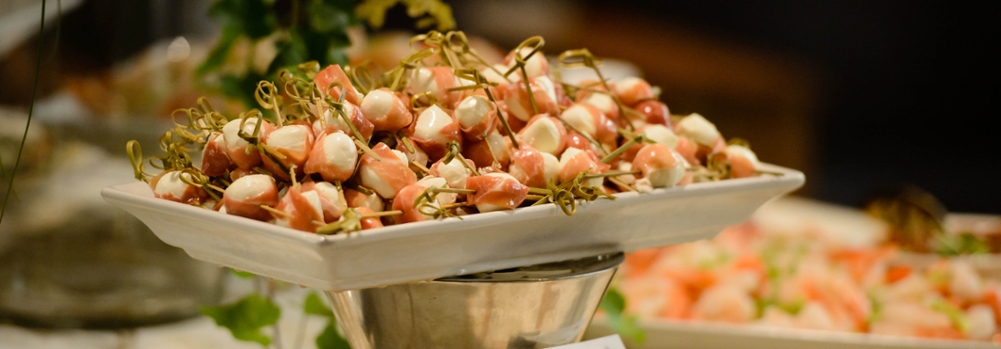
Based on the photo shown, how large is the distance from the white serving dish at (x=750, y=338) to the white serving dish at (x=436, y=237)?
639 mm

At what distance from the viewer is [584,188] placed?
62 centimetres

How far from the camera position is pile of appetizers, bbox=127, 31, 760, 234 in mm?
556

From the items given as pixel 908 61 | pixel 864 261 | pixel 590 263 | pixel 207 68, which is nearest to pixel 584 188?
pixel 590 263

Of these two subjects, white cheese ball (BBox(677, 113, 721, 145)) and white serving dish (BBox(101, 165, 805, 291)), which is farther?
white cheese ball (BBox(677, 113, 721, 145))

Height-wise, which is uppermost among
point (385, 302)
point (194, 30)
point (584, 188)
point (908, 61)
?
point (584, 188)

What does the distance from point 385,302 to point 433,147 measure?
13 centimetres

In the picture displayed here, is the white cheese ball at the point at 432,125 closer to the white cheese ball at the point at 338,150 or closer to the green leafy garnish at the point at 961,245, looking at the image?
the white cheese ball at the point at 338,150

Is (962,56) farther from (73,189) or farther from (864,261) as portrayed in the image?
(73,189)

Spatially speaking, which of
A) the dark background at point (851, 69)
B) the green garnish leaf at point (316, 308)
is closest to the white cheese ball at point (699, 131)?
the green garnish leaf at point (316, 308)

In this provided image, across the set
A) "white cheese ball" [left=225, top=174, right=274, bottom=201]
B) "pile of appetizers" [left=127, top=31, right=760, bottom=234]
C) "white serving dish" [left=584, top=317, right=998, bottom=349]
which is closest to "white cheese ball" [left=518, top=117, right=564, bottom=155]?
"pile of appetizers" [left=127, top=31, right=760, bottom=234]

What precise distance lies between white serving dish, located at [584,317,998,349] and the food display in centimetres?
3

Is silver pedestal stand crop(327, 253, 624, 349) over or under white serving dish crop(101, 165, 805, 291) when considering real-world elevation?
under

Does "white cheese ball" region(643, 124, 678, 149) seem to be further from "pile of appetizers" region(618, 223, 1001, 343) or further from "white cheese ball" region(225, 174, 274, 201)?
"pile of appetizers" region(618, 223, 1001, 343)

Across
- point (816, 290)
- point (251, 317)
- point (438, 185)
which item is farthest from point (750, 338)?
point (438, 185)
